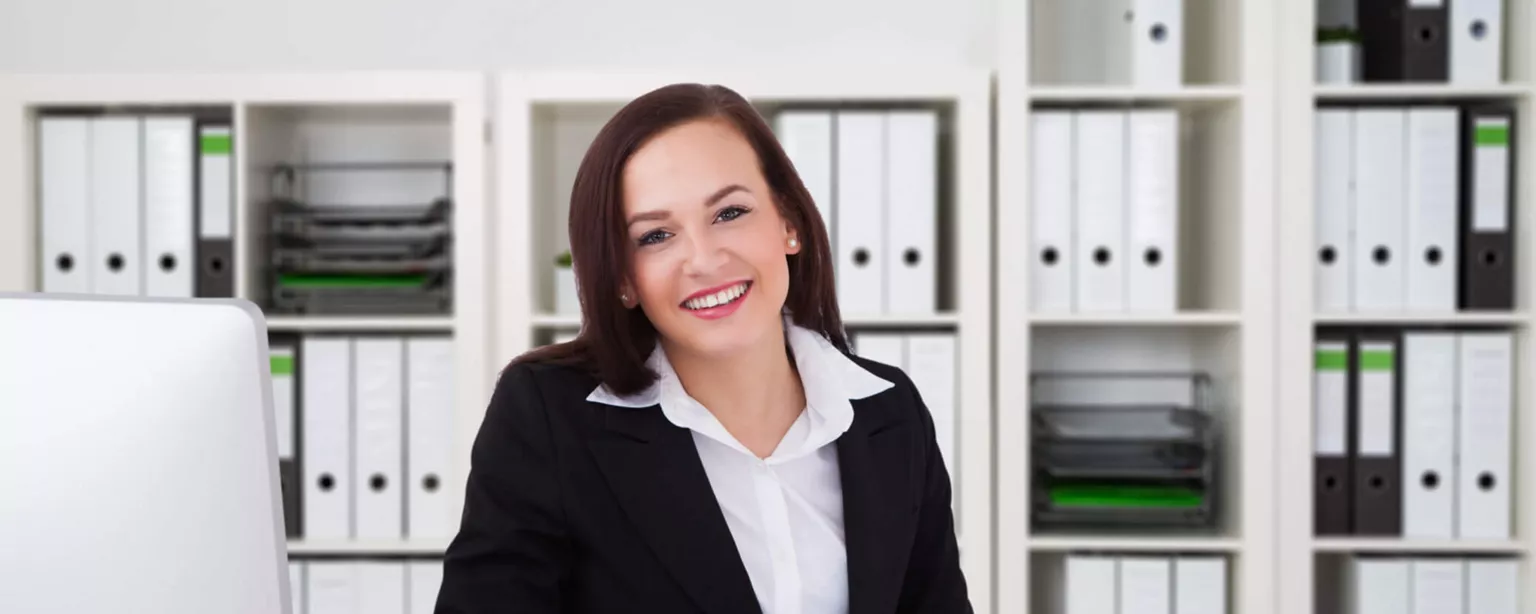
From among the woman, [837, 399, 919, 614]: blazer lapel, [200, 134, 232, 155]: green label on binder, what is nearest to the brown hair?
the woman

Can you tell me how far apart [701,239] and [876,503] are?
0.30m

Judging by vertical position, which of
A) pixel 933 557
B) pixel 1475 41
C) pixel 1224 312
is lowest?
pixel 933 557

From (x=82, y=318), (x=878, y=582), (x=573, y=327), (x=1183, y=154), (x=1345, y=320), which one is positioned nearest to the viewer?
(x=82, y=318)

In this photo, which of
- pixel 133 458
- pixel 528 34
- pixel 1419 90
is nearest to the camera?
pixel 133 458

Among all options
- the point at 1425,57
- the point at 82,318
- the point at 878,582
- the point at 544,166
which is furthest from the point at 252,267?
the point at 1425,57

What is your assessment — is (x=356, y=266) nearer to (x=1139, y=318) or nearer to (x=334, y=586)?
(x=334, y=586)

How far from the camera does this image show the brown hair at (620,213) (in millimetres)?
1106

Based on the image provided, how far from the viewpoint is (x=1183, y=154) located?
8.66 ft

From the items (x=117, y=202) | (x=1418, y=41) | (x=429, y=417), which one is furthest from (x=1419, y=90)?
(x=117, y=202)

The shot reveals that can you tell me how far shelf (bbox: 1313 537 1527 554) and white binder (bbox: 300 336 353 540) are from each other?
1.82 meters

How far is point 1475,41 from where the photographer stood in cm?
228

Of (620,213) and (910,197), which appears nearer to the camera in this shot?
(620,213)

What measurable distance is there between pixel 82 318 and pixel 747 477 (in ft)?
2.14

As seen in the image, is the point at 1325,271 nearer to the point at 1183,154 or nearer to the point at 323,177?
the point at 1183,154
